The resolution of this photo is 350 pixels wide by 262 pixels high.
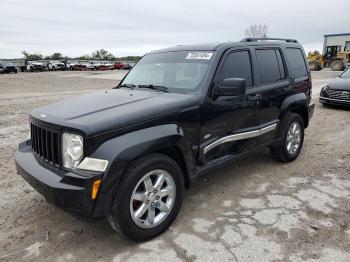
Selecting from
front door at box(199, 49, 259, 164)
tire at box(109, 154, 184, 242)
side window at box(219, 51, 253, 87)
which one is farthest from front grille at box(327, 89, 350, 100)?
tire at box(109, 154, 184, 242)

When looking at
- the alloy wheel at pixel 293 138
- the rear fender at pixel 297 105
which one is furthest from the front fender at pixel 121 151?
the alloy wheel at pixel 293 138

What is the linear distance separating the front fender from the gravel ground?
2.02 feet

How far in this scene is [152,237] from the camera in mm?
3211

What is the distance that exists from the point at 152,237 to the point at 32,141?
1611mm

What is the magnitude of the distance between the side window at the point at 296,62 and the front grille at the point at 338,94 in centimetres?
539

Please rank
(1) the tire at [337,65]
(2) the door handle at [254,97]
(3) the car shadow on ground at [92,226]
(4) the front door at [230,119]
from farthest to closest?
(1) the tire at [337,65], (2) the door handle at [254,97], (4) the front door at [230,119], (3) the car shadow on ground at [92,226]

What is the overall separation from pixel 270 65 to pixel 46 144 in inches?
129

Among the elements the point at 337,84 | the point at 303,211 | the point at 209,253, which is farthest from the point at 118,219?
the point at 337,84

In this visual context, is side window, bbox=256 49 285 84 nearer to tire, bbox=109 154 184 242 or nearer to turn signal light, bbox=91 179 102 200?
tire, bbox=109 154 184 242

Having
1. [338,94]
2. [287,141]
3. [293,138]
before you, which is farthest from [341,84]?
[287,141]

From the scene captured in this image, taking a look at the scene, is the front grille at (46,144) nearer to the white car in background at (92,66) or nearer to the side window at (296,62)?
the side window at (296,62)

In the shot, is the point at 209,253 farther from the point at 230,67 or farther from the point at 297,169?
the point at 297,169

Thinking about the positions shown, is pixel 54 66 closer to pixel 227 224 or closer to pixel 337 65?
pixel 337 65

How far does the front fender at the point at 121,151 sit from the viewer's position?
2742 millimetres
